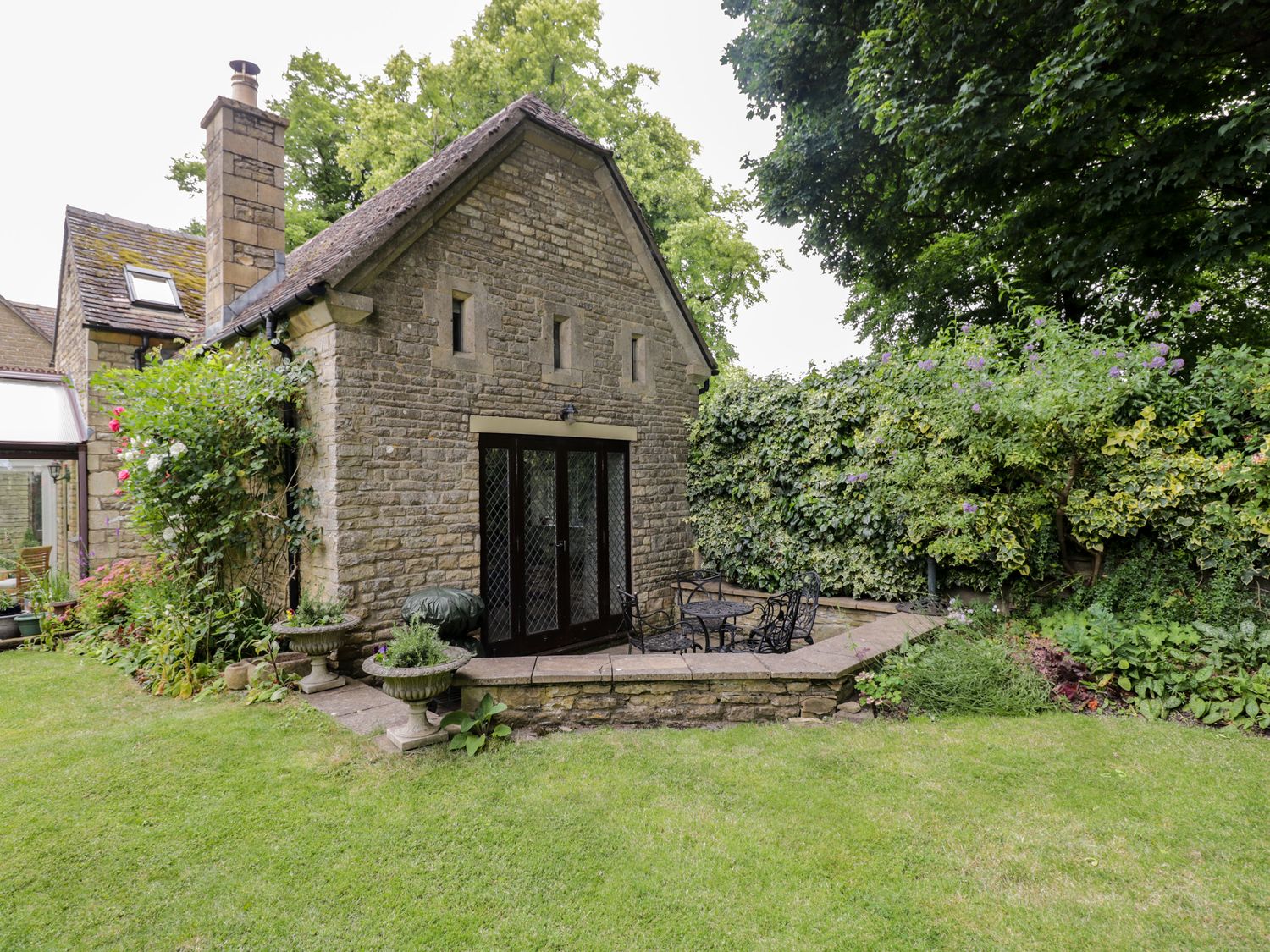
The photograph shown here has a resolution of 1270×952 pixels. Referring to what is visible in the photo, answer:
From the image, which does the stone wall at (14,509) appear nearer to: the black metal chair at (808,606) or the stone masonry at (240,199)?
the stone masonry at (240,199)

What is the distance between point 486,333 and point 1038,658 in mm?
6644

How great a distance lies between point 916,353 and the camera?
741cm

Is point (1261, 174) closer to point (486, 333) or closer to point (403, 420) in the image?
point (486, 333)

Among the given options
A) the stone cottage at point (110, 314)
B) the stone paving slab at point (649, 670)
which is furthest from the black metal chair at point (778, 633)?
the stone cottage at point (110, 314)

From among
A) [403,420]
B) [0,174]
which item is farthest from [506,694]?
[0,174]

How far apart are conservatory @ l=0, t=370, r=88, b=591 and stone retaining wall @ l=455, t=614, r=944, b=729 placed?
316 inches

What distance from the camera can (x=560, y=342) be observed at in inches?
322

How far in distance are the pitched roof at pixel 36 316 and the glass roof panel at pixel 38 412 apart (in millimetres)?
11977

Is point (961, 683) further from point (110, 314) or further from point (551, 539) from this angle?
point (110, 314)

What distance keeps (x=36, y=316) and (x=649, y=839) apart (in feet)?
81.8

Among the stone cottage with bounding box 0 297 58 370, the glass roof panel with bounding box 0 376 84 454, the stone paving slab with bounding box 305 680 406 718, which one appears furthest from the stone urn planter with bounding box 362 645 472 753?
the stone cottage with bounding box 0 297 58 370

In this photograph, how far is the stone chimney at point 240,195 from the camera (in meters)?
7.97

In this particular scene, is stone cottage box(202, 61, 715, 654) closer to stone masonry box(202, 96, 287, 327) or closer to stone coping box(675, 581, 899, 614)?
stone masonry box(202, 96, 287, 327)

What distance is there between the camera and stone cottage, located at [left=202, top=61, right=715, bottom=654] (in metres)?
6.21
